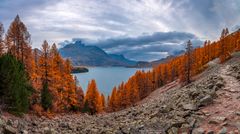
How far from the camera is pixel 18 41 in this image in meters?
38.6

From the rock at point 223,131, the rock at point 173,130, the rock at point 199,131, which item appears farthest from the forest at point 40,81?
the rock at point 223,131

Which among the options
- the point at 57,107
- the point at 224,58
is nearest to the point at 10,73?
the point at 57,107

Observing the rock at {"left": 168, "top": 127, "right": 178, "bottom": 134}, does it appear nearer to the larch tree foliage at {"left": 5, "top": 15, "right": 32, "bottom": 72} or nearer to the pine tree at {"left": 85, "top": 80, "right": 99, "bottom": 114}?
the larch tree foliage at {"left": 5, "top": 15, "right": 32, "bottom": 72}

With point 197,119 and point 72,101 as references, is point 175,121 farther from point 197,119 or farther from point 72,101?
point 72,101

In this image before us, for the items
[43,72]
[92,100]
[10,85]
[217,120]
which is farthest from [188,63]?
[10,85]

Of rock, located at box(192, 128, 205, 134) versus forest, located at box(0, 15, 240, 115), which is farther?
forest, located at box(0, 15, 240, 115)

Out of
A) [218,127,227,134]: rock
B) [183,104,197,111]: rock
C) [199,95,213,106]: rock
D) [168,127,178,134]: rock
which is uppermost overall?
[199,95,213,106]: rock

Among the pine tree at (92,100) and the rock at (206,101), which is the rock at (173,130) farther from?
the pine tree at (92,100)

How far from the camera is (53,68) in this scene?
43.7m

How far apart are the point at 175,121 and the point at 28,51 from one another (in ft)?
94.2

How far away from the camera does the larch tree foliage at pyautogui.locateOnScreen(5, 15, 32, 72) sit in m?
38.0

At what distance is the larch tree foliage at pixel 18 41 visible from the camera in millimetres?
38000

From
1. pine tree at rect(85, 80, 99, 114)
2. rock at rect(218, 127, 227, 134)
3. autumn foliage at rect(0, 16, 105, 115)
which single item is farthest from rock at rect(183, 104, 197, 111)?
pine tree at rect(85, 80, 99, 114)

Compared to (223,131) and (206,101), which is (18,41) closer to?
(206,101)
